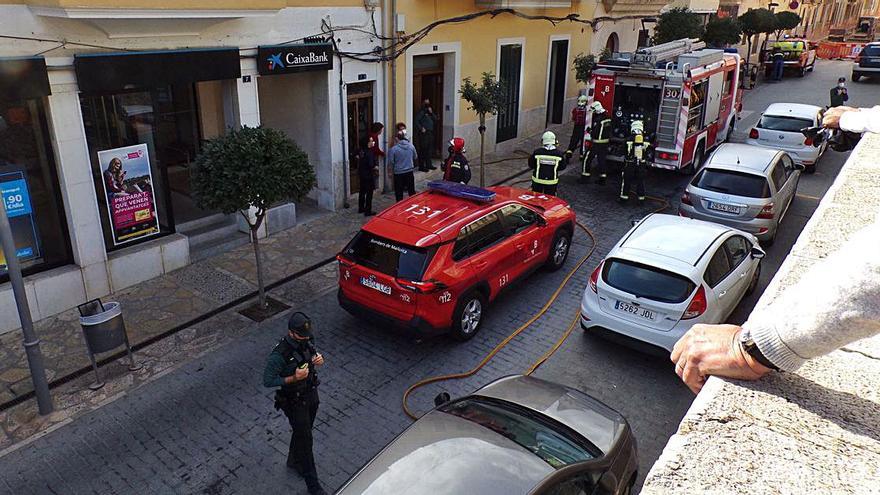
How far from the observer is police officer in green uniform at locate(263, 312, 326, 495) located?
19.7ft

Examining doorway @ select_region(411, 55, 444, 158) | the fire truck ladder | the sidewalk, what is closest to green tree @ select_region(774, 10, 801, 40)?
the fire truck ladder

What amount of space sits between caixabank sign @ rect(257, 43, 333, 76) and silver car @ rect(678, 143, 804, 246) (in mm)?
7777

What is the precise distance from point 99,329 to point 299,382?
10.7 feet

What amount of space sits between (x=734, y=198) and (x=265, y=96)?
407 inches

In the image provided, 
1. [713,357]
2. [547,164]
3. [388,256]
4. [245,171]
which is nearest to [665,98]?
[547,164]

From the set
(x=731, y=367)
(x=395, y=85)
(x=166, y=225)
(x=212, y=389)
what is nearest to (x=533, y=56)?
(x=395, y=85)

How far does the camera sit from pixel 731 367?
2.09 m

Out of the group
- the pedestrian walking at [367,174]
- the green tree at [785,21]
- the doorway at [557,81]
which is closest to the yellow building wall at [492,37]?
the doorway at [557,81]

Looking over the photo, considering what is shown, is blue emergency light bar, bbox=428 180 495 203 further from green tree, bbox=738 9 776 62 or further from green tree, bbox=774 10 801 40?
green tree, bbox=774 10 801 40

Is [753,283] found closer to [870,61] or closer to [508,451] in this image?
[508,451]

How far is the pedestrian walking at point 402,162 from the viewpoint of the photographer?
1405 cm

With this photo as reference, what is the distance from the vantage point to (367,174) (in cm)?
1356

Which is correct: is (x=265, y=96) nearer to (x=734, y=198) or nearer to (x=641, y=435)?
(x=734, y=198)

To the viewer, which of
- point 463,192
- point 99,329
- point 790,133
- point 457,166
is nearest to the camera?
point 99,329
